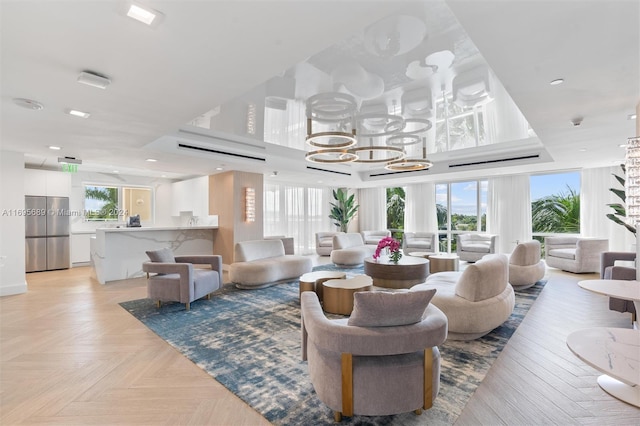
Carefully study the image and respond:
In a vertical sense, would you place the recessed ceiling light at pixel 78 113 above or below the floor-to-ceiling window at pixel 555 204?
above

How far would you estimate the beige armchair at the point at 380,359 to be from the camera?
73.4 inches

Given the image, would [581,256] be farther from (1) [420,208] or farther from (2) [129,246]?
(2) [129,246]

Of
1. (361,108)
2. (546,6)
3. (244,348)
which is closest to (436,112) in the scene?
(361,108)

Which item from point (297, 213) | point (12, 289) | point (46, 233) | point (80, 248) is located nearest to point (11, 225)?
point (12, 289)

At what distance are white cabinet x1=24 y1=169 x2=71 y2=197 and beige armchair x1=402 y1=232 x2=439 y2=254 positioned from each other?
30.5 ft

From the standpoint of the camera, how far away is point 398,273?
5.05 m

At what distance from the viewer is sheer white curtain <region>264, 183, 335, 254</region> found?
385 inches

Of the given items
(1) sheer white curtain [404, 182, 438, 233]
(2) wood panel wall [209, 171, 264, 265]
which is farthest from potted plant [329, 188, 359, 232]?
(2) wood panel wall [209, 171, 264, 265]

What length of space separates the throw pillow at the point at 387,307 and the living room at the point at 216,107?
821 mm

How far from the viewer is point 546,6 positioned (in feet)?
5.51

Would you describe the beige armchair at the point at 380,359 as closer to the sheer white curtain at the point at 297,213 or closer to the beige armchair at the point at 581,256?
the beige armchair at the point at 581,256

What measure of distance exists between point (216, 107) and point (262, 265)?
9.22 ft

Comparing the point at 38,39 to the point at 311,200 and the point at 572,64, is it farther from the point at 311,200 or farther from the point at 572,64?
the point at 311,200

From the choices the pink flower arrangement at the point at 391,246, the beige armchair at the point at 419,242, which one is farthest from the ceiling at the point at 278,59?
the beige armchair at the point at 419,242
